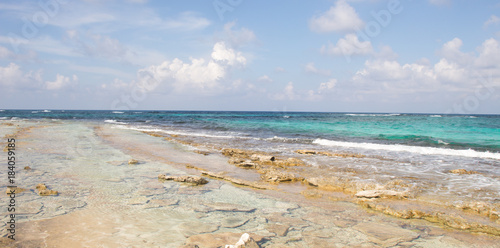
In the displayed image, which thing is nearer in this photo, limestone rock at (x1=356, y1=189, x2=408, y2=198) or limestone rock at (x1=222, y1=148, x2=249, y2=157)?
limestone rock at (x1=356, y1=189, x2=408, y2=198)

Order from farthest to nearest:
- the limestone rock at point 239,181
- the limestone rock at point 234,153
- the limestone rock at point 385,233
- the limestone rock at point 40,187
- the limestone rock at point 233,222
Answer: the limestone rock at point 234,153, the limestone rock at point 239,181, the limestone rock at point 40,187, the limestone rock at point 233,222, the limestone rock at point 385,233

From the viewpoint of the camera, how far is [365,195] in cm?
634

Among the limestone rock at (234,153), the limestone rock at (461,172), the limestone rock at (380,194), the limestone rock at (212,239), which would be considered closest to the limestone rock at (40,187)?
the limestone rock at (212,239)

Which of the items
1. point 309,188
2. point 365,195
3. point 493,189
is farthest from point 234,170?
point 493,189

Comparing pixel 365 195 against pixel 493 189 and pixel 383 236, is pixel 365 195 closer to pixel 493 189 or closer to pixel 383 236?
pixel 383 236

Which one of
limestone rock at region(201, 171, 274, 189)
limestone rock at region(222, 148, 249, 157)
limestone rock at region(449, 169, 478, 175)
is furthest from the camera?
limestone rock at region(222, 148, 249, 157)

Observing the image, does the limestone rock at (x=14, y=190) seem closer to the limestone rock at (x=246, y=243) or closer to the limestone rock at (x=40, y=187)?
the limestone rock at (x=40, y=187)

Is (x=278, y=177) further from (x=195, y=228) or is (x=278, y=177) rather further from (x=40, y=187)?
(x=40, y=187)

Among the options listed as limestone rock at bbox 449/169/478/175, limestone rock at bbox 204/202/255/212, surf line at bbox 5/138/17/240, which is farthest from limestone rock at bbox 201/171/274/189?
limestone rock at bbox 449/169/478/175

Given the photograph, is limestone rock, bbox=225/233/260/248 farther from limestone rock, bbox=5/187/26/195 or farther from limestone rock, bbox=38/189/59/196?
limestone rock, bbox=5/187/26/195

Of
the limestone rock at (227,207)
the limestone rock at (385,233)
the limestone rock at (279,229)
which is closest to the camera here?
the limestone rock at (385,233)

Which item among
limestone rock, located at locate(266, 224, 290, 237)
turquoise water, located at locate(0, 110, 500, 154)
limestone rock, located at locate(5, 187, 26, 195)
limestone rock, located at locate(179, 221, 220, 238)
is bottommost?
limestone rock, located at locate(179, 221, 220, 238)

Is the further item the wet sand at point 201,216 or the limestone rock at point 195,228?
the limestone rock at point 195,228

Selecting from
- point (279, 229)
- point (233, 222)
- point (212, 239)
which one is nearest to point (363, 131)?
point (279, 229)
